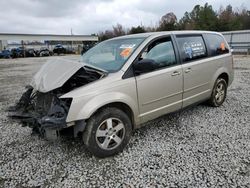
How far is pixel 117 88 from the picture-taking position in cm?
264

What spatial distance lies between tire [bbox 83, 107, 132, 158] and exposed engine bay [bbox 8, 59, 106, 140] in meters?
0.37

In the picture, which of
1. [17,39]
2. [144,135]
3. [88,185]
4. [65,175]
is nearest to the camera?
[88,185]

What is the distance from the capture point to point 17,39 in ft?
121

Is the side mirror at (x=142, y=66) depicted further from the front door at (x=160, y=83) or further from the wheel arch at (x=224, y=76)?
the wheel arch at (x=224, y=76)

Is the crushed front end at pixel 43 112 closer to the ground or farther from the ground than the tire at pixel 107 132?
farther from the ground

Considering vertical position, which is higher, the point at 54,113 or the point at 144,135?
the point at 54,113

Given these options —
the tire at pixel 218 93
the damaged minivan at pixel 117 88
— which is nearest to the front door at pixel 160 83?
the damaged minivan at pixel 117 88

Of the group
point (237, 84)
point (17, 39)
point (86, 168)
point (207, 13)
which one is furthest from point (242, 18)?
point (86, 168)

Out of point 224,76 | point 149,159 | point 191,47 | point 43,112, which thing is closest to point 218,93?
point 224,76

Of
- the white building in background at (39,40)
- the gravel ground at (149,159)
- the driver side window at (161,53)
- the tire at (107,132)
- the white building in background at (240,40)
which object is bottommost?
the gravel ground at (149,159)

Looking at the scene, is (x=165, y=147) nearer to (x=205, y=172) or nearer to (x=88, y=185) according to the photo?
(x=205, y=172)

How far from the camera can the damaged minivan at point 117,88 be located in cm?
248

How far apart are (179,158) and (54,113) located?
1.76 meters

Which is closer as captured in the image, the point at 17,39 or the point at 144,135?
the point at 144,135
